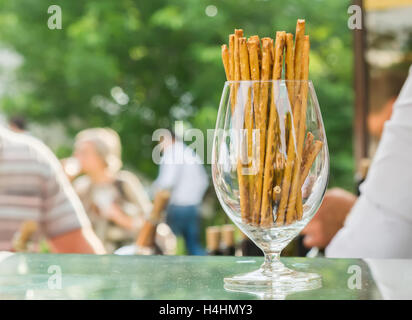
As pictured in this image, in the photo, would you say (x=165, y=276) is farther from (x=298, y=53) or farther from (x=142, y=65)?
(x=142, y=65)

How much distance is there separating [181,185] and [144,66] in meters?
4.88

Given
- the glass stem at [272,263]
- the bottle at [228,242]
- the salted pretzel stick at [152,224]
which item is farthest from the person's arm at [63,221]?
the salted pretzel stick at [152,224]

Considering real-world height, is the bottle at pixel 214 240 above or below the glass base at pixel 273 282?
below

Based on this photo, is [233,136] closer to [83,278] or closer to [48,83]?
[83,278]

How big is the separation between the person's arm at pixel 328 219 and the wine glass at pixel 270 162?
44.4 inches

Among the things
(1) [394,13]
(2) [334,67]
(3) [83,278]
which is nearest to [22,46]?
(2) [334,67]

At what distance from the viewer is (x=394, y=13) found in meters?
5.25

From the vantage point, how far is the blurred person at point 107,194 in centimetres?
393

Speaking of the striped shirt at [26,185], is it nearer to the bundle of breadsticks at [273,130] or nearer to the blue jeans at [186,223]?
the bundle of breadsticks at [273,130]

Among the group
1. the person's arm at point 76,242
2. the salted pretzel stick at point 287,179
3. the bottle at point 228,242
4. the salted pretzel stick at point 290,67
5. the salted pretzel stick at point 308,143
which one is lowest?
the bottle at point 228,242

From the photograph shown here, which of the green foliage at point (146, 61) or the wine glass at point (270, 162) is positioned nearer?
the wine glass at point (270, 162)

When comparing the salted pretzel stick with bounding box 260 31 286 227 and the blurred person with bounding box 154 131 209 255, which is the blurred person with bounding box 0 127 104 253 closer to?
the salted pretzel stick with bounding box 260 31 286 227

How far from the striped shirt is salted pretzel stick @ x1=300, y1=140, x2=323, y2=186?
43.6 inches
